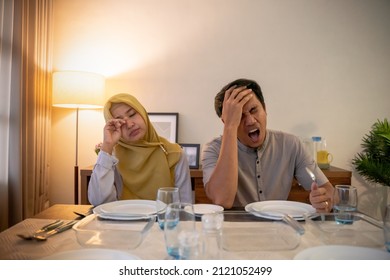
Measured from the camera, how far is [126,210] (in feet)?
1.50

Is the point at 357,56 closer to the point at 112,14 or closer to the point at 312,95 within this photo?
the point at 312,95

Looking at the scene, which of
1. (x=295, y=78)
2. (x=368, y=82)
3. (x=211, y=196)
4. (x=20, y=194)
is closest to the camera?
(x=211, y=196)

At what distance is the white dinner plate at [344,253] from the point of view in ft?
1.04

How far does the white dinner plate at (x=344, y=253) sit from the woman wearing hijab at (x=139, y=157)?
0.39 meters

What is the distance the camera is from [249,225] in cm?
40

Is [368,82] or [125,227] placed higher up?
[368,82]

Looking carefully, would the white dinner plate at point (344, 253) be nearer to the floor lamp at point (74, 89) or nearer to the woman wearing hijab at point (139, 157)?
the woman wearing hijab at point (139, 157)

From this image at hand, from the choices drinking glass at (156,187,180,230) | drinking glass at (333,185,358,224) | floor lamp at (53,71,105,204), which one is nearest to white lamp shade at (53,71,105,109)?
floor lamp at (53,71,105,204)

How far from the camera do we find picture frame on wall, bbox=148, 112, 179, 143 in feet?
4.14

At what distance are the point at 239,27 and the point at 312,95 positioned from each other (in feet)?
1.49

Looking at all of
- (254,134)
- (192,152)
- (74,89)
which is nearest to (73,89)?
(74,89)

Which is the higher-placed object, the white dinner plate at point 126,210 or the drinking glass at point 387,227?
the drinking glass at point 387,227

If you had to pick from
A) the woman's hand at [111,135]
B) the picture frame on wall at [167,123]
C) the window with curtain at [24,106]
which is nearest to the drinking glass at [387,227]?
the woman's hand at [111,135]

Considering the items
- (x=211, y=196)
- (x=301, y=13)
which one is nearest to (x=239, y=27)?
(x=301, y=13)
